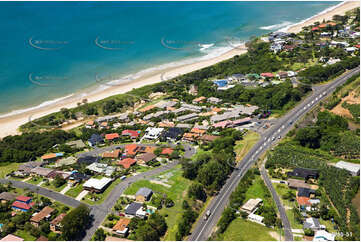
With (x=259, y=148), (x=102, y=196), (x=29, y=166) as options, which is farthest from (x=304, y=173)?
(x=29, y=166)

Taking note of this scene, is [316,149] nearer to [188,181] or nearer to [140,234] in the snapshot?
[188,181]

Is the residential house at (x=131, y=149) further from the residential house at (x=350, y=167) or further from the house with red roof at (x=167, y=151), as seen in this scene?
the residential house at (x=350, y=167)

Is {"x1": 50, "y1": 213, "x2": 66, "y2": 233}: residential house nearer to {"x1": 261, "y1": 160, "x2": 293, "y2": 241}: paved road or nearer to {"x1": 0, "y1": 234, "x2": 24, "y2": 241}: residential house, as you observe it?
{"x1": 0, "y1": 234, "x2": 24, "y2": 241}: residential house

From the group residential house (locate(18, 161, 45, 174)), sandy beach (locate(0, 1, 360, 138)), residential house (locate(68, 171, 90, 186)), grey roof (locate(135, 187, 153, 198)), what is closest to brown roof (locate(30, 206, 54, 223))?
residential house (locate(68, 171, 90, 186))

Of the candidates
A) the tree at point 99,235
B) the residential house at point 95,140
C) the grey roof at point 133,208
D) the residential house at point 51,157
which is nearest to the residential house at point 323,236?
the grey roof at point 133,208

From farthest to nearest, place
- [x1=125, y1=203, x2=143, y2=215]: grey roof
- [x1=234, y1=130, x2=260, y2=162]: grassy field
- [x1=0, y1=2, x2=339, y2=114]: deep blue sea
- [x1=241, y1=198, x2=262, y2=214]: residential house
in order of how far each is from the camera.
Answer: [x1=0, y1=2, x2=339, y2=114]: deep blue sea → [x1=234, y1=130, x2=260, y2=162]: grassy field → [x1=125, y1=203, x2=143, y2=215]: grey roof → [x1=241, y1=198, x2=262, y2=214]: residential house

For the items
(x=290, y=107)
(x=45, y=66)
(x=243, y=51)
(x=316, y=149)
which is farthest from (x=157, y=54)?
(x=316, y=149)
